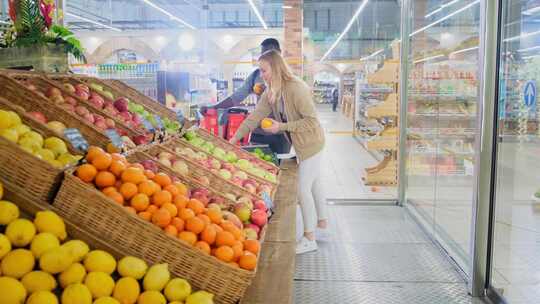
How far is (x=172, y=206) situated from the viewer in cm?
190

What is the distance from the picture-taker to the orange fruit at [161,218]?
1.79 metres

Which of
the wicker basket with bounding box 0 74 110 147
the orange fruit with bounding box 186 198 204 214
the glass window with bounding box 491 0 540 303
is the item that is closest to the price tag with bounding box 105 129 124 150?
the wicker basket with bounding box 0 74 110 147

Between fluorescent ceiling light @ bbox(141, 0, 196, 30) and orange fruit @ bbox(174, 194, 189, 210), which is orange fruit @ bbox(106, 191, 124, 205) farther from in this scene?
fluorescent ceiling light @ bbox(141, 0, 196, 30)

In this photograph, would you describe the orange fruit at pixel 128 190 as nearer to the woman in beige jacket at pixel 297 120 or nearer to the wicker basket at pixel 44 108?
the wicker basket at pixel 44 108

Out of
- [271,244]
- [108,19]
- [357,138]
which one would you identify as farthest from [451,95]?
[108,19]

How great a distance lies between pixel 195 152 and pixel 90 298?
1781 mm

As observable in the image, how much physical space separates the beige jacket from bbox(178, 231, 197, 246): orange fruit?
7.46 ft

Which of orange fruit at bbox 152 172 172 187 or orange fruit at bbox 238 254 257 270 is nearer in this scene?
orange fruit at bbox 238 254 257 270

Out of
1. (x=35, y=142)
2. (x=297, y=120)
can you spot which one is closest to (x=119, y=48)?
(x=297, y=120)

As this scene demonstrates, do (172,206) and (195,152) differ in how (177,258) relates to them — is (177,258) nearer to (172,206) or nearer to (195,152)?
(172,206)

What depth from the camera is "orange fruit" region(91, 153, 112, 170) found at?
1934mm

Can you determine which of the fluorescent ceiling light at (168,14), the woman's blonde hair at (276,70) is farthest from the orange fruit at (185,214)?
the fluorescent ceiling light at (168,14)

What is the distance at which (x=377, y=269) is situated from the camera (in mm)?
4152

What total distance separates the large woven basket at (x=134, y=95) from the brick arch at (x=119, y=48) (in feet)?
45.8
